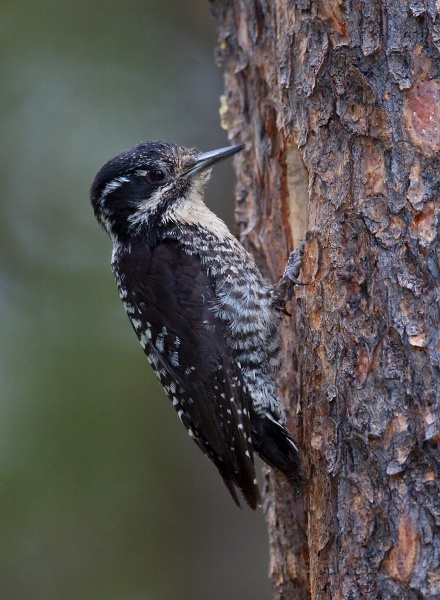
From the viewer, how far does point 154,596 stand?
7250 millimetres

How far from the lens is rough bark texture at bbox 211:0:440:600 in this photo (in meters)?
2.88

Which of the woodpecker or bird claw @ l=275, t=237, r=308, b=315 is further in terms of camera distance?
the woodpecker

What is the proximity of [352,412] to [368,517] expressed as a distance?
407 millimetres

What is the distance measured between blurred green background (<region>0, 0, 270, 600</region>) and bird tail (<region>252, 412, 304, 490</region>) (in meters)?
3.03

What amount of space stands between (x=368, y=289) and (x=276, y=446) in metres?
1.05

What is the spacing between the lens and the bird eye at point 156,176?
4227 millimetres

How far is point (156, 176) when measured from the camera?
4242mm

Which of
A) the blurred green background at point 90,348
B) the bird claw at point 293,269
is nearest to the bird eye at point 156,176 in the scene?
the bird claw at point 293,269

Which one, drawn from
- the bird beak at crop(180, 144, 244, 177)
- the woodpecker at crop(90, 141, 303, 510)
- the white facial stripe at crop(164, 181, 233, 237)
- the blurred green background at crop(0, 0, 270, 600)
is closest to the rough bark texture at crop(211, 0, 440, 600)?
the woodpecker at crop(90, 141, 303, 510)

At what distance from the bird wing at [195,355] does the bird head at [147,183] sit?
0.20 m

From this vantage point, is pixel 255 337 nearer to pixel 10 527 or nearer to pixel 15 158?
pixel 10 527

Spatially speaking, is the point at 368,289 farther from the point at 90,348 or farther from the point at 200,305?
the point at 90,348

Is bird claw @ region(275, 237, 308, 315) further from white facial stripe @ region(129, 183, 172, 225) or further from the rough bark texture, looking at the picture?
white facial stripe @ region(129, 183, 172, 225)

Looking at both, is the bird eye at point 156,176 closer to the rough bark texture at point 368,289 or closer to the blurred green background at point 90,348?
the rough bark texture at point 368,289
